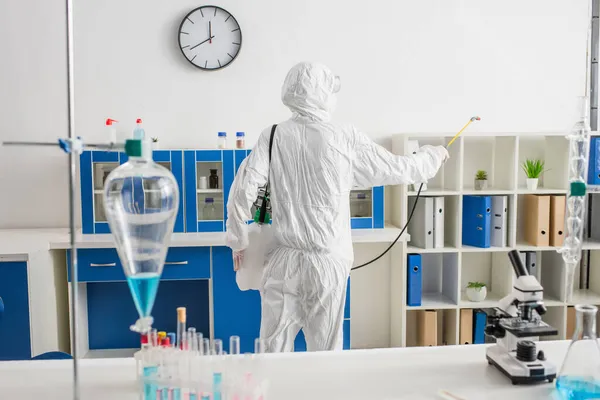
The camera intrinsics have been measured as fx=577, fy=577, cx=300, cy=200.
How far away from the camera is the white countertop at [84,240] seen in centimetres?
314

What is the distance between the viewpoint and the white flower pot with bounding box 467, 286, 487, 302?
12.1ft

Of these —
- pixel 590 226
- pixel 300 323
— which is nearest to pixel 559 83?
pixel 590 226

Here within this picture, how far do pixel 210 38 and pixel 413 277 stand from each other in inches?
79.4

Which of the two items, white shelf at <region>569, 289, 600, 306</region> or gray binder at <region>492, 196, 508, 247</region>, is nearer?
gray binder at <region>492, 196, 508, 247</region>

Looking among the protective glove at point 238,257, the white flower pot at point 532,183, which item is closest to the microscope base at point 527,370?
the protective glove at point 238,257

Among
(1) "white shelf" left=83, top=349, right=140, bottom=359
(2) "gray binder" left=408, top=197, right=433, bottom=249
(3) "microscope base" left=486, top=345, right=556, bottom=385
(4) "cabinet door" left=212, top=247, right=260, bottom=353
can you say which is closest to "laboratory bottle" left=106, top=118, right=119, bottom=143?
(4) "cabinet door" left=212, top=247, right=260, bottom=353

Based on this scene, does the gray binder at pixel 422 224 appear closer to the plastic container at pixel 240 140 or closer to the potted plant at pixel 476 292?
the potted plant at pixel 476 292

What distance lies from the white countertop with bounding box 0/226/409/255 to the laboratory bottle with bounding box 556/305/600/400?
2.12 m

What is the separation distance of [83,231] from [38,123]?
2.66 ft

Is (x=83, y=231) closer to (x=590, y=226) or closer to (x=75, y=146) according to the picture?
(x=75, y=146)

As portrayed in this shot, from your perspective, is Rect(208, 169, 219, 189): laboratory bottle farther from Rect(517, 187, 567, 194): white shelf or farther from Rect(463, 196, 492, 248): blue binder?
Rect(517, 187, 567, 194): white shelf

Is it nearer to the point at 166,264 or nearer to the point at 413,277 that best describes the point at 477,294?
the point at 413,277

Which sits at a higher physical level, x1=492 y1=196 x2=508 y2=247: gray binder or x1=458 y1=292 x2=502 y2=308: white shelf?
x1=492 y1=196 x2=508 y2=247: gray binder

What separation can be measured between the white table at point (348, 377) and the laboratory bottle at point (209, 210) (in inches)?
81.5
